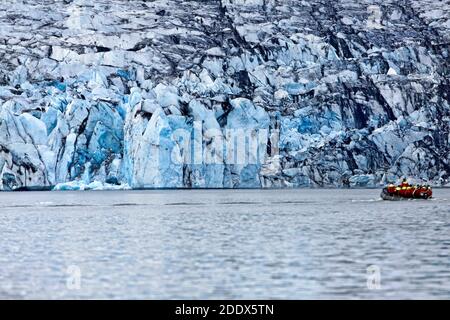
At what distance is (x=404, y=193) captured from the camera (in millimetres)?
60688

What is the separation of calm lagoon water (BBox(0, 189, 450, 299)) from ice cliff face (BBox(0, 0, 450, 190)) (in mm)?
22936

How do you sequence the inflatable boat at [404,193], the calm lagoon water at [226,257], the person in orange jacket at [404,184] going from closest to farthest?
the calm lagoon water at [226,257] < the inflatable boat at [404,193] < the person in orange jacket at [404,184]

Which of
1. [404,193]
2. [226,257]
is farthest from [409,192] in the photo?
[226,257]

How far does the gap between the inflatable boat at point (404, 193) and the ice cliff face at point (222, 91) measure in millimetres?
5105

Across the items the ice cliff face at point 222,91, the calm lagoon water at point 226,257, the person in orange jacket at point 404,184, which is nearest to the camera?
the calm lagoon water at point 226,257

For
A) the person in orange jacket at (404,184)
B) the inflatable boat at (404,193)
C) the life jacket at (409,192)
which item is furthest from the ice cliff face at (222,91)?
the life jacket at (409,192)

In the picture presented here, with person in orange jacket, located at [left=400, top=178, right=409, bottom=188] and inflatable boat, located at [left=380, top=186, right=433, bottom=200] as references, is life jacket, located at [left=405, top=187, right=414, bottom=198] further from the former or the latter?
person in orange jacket, located at [left=400, top=178, right=409, bottom=188]

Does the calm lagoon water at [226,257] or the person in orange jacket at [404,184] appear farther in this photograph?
the person in orange jacket at [404,184]

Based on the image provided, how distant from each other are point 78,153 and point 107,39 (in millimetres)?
23824

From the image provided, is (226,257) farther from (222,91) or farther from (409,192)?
(222,91)

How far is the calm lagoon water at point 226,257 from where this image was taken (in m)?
17.1

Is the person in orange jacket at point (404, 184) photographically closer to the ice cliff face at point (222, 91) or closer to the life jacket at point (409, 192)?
the life jacket at point (409, 192)

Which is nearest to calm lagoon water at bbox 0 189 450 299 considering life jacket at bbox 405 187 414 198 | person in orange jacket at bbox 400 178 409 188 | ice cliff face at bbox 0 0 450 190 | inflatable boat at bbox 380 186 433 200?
inflatable boat at bbox 380 186 433 200
